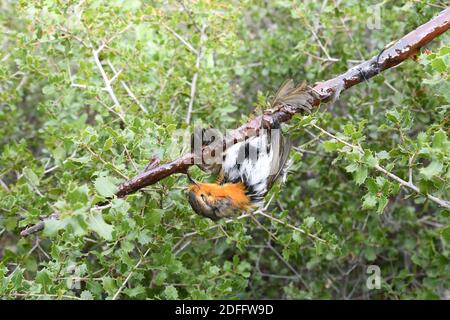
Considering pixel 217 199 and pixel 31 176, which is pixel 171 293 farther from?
pixel 31 176

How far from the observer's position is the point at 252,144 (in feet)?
4.38

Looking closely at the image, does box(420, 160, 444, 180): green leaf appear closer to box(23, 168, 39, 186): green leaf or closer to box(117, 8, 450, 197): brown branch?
box(117, 8, 450, 197): brown branch

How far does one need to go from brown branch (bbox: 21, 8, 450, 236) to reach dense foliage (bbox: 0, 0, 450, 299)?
43 millimetres

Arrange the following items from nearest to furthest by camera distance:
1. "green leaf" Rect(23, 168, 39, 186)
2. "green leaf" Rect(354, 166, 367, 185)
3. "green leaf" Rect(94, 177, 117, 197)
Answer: "green leaf" Rect(94, 177, 117, 197) → "green leaf" Rect(354, 166, 367, 185) → "green leaf" Rect(23, 168, 39, 186)

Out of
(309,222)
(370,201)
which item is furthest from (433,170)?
(309,222)

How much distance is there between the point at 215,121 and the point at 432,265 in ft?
2.94

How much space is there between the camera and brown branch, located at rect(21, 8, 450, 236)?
4.34ft

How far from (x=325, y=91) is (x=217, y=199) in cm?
35

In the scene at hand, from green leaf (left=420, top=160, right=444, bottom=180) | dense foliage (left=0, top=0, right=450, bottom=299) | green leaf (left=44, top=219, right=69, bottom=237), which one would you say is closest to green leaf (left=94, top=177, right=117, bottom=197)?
dense foliage (left=0, top=0, right=450, bottom=299)

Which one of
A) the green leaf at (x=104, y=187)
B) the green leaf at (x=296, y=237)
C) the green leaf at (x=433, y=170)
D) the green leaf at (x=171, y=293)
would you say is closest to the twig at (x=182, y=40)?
the green leaf at (x=296, y=237)

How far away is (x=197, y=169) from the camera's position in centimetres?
153
